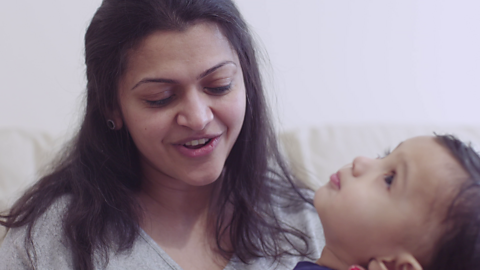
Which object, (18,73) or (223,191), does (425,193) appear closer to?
(223,191)

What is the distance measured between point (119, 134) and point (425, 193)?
0.79 m

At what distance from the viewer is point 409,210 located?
89 centimetres

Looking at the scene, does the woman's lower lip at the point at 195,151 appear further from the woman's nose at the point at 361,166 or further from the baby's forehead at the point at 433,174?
the baby's forehead at the point at 433,174

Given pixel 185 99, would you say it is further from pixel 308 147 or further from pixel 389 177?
pixel 308 147

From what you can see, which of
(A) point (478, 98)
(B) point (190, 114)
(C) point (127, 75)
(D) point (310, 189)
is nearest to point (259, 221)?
(D) point (310, 189)

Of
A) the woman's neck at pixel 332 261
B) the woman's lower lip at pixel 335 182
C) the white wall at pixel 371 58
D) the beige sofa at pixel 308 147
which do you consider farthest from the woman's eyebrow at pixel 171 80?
the white wall at pixel 371 58

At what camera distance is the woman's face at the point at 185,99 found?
106cm

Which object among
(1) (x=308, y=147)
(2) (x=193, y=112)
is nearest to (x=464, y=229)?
(2) (x=193, y=112)

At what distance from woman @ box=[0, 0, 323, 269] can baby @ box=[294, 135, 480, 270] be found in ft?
1.05

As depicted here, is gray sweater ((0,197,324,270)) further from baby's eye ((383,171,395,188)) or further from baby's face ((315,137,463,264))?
baby's eye ((383,171,395,188))

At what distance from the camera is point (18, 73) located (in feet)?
6.04

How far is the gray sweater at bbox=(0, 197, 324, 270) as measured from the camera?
1.09m

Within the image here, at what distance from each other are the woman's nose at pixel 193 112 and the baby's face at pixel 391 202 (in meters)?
0.32

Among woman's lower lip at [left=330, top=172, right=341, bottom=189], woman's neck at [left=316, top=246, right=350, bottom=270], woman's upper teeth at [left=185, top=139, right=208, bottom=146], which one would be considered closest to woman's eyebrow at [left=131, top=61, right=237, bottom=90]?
woman's upper teeth at [left=185, top=139, right=208, bottom=146]
